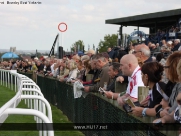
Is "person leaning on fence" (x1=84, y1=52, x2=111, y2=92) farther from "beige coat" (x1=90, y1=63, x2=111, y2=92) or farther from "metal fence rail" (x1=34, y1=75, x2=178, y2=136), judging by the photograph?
"metal fence rail" (x1=34, y1=75, x2=178, y2=136)

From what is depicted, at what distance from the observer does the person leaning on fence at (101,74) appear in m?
6.84

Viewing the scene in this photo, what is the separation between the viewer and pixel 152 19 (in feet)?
90.1

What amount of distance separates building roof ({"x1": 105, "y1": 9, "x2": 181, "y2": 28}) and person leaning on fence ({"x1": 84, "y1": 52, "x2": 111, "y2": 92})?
16.6m

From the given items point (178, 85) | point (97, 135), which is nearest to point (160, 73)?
point (178, 85)

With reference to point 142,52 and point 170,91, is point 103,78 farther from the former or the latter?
point 170,91

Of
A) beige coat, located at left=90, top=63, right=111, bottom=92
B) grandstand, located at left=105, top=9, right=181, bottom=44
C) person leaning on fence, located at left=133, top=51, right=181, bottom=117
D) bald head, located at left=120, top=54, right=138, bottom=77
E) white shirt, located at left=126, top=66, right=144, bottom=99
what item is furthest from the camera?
grandstand, located at left=105, top=9, right=181, bottom=44

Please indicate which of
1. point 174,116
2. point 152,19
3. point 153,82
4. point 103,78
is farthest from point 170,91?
point 152,19

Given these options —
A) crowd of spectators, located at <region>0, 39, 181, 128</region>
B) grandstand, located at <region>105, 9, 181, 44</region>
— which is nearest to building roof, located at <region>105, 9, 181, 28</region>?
grandstand, located at <region>105, 9, 181, 44</region>

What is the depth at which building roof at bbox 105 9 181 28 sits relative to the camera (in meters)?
24.4

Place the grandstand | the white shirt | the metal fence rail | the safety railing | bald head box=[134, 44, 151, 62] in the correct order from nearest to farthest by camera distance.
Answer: the safety railing < the metal fence rail < the white shirt < bald head box=[134, 44, 151, 62] < the grandstand

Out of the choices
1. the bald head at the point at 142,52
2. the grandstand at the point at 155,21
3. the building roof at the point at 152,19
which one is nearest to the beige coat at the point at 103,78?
the bald head at the point at 142,52

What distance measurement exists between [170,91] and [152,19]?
2405 centimetres

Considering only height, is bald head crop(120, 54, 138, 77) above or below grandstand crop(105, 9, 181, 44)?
below

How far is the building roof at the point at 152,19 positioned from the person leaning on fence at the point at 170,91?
1988 cm
